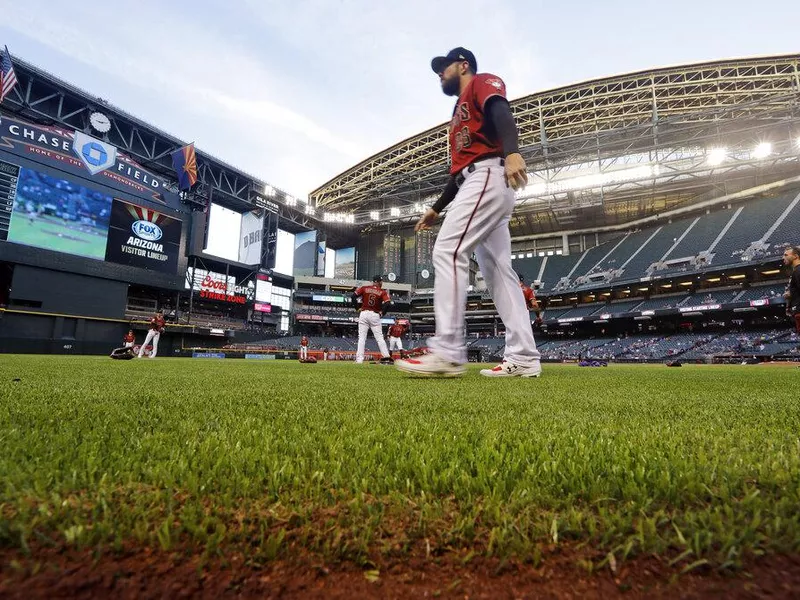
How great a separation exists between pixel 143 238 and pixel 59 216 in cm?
448

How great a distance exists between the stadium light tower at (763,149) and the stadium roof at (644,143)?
2.7 inches

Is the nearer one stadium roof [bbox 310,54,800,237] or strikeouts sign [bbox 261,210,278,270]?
stadium roof [bbox 310,54,800,237]

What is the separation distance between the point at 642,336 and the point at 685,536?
120 ft

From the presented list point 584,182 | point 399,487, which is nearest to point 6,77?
point 399,487

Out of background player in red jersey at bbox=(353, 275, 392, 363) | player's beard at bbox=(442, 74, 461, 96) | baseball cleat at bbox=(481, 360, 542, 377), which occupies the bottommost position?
baseball cleat at bbox=(481, 360, 542, 377)

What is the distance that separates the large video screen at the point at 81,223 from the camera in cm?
2054

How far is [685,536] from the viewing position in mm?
556

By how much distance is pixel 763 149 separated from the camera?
1089 inches

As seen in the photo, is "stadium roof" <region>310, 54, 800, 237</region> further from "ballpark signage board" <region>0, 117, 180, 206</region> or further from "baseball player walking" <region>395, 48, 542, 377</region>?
"baseball player walking" <region>395, 48, 542, 377</region>

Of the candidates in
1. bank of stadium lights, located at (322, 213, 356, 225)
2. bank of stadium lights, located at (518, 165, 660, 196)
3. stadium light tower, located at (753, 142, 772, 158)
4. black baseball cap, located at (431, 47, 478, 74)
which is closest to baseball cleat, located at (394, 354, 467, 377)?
black baseball cap, located at (431, 47, 478, 74)

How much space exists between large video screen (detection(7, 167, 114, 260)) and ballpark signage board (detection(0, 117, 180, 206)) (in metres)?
1.21

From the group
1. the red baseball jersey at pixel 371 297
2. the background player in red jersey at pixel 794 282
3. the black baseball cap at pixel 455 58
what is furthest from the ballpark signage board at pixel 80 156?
the background player in red jersey at pixel 794 282

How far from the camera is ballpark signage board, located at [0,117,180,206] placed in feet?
70.0

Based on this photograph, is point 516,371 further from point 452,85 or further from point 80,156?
point 80,156
